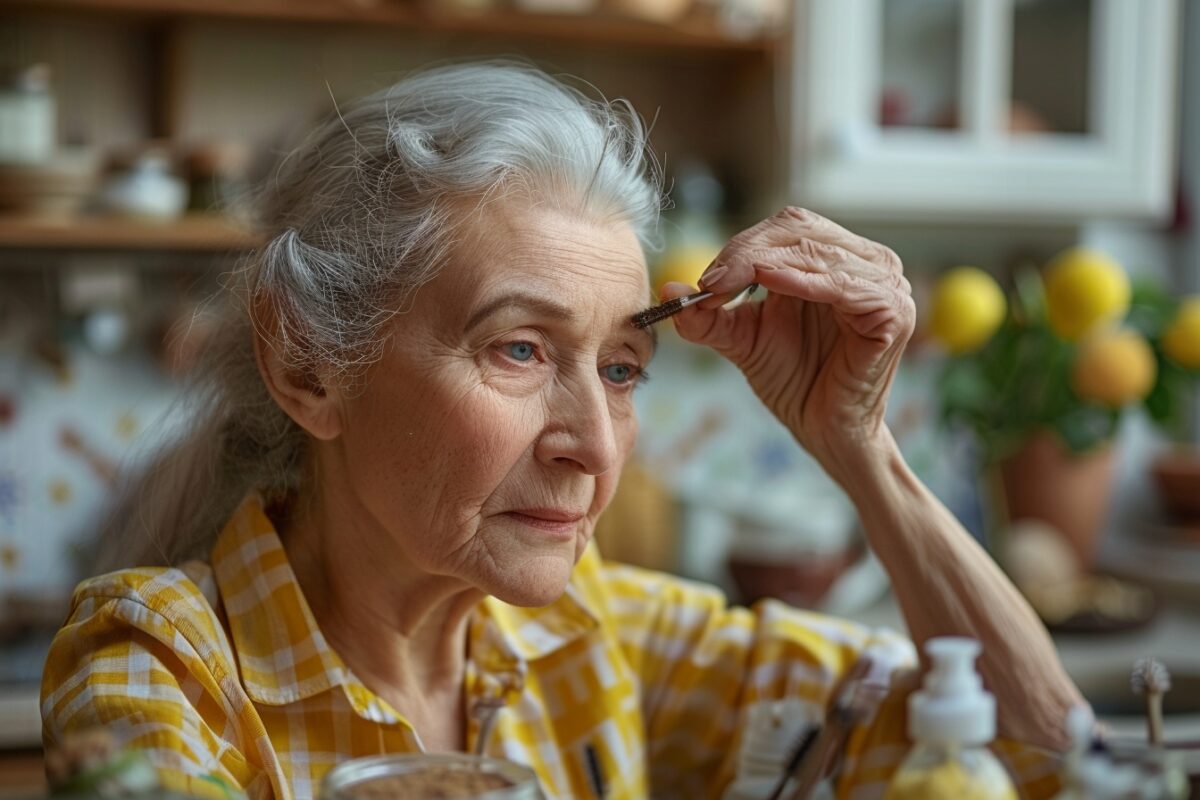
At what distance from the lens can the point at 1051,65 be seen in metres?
2.44

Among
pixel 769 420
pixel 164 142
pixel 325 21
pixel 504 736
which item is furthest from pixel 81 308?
pixel 504 736

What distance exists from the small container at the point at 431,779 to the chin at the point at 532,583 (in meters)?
0.32

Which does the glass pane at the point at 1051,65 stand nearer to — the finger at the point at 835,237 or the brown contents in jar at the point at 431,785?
the finger at the point at 835,237

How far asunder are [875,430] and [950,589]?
153 mm

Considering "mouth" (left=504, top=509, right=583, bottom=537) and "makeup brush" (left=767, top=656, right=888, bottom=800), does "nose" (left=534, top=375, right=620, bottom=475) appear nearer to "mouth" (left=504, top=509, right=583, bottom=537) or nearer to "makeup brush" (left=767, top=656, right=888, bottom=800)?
"mouth" (left=504, top=509, right=583, bottom=537)

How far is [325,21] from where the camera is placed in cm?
244

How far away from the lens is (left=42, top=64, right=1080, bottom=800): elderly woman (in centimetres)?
104

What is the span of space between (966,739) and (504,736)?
61 cm

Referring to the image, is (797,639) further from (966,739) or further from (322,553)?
(966,739)

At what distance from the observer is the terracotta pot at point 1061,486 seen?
252 cm

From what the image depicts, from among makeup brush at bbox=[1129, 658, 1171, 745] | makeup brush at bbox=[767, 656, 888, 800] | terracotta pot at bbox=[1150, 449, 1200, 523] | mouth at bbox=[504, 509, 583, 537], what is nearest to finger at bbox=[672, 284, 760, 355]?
mouth at bbox=[504, 509, 583, 537]

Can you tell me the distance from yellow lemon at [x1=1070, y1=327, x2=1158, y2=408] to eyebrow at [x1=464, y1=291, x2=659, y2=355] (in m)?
1.60

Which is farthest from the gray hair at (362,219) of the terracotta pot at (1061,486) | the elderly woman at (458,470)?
the terracotta pot at (1061,486)

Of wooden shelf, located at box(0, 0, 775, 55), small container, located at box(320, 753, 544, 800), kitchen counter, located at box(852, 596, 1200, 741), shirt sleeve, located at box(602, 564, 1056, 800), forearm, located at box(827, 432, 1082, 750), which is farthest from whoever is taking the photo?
wooden shelf, located at box(0, 0, 775, 55)
